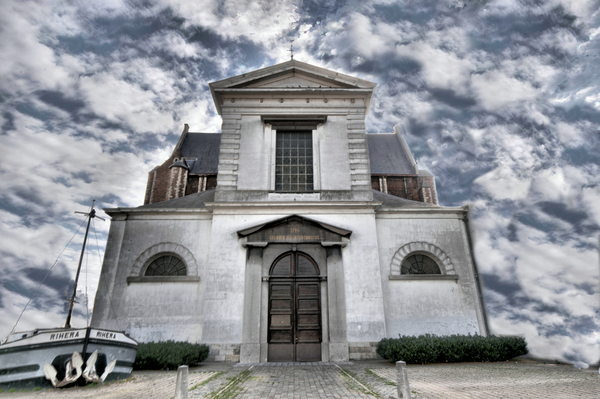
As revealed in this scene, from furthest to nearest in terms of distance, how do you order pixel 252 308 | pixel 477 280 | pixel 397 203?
pixel 397 203 → pixel 477 280 → pixel 252 308

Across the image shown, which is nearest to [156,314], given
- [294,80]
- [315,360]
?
[315,360]

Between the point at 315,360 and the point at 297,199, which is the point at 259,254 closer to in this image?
the point at 297,199

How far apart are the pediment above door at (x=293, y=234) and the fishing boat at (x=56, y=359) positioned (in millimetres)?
6197

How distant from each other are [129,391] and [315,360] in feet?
22.4

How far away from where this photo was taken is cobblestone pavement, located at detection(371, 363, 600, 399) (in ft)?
21.0

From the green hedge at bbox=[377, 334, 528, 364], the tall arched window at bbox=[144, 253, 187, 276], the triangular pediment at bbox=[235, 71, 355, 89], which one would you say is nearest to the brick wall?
the tall arched window at bbox=[144, 253, 187, 276]

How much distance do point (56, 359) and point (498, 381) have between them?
34.6 feet

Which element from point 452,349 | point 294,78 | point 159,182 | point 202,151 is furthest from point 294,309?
point 202,151

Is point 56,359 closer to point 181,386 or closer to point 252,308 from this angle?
point 181,386

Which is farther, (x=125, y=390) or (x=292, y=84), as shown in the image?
(x=292, y=84)

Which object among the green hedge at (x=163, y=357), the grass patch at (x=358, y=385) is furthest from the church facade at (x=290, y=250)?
the grass patch at (x=358, y=385)

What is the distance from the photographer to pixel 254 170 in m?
15.4

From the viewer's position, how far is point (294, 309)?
43.0 ft

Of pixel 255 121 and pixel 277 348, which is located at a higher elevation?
pixel 255 121
